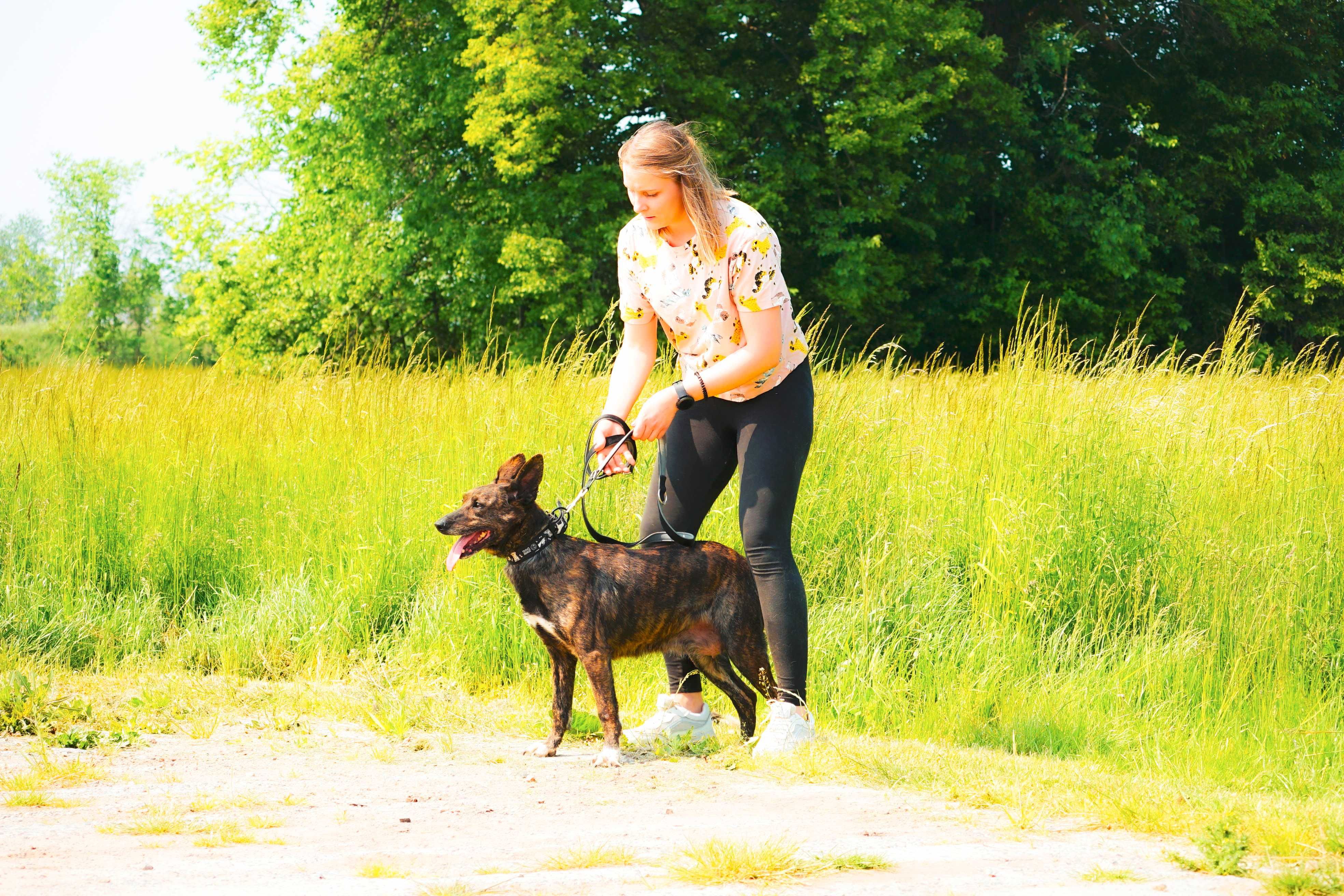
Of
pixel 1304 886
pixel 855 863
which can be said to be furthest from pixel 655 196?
pixel 1304 886

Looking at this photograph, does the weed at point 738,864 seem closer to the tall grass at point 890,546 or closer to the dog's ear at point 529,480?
the dog's ear at point 529,480

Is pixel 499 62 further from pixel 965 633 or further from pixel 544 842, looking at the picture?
pixel 544 842

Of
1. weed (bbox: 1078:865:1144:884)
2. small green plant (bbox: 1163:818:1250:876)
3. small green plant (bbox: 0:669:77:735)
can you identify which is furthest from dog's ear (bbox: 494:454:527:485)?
small green plant (bbox: 1163:818:1250:876)

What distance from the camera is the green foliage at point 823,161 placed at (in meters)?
20.6

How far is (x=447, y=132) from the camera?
22.1m

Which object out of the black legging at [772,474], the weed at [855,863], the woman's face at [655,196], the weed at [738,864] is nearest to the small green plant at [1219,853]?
the weed at [855,863]

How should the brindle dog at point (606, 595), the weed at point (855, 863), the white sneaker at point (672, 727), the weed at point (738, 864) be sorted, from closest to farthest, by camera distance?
the weed at point (738, 864) → the weed at point (855, 863) → the brindle dog at point (606, 595) → the white sneaker at point (672, 727)

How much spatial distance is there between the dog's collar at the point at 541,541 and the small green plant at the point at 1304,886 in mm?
2426

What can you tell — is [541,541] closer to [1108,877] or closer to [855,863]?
[855,863]

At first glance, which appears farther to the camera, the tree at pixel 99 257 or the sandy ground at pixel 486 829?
the tree at pixel 99 257

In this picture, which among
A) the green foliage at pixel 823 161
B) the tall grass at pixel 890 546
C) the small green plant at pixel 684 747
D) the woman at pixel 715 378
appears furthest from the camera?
the green foliage at pixel 823 161

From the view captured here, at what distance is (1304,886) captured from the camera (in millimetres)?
2820

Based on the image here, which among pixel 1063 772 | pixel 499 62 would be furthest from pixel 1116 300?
pixel 1063 772

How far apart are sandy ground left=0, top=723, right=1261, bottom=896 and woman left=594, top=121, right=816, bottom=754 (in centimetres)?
51
